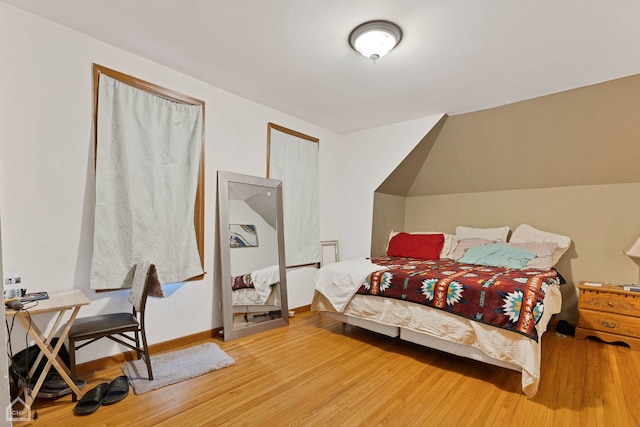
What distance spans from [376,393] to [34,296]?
219 cm

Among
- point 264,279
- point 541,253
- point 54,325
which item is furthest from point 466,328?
point 54,325

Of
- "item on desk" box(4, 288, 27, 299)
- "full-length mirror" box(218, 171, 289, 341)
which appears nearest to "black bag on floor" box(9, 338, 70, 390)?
"item on desk" box(4, 288, 27, 299)

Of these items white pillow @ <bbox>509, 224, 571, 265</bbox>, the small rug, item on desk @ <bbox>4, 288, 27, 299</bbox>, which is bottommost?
the small rug

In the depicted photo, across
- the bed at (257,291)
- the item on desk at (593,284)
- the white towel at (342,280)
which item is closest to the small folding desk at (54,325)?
the bed at (257,291)

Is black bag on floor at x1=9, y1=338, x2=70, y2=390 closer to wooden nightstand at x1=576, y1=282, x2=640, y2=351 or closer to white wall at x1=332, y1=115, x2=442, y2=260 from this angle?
white wall at x1=332, y1=115, x2=442, y2=260

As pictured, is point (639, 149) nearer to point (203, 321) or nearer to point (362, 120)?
Result: point (362, 120)

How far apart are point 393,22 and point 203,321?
2859mm

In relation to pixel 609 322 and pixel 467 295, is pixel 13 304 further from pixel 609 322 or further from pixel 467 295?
pixel 609 322

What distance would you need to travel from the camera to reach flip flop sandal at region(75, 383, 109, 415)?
183 cm

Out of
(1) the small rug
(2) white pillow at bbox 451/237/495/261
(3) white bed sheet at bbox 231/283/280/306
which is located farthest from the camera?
(2) white pillow at bbox 451/237/495/261

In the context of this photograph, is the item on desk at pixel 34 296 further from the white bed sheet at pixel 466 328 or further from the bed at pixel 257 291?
the white bed sheet at pixel 466 328

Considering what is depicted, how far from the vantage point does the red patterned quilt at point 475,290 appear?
2.14 m

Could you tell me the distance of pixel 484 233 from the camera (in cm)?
392

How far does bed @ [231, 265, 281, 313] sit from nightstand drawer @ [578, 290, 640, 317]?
3.03 metres
